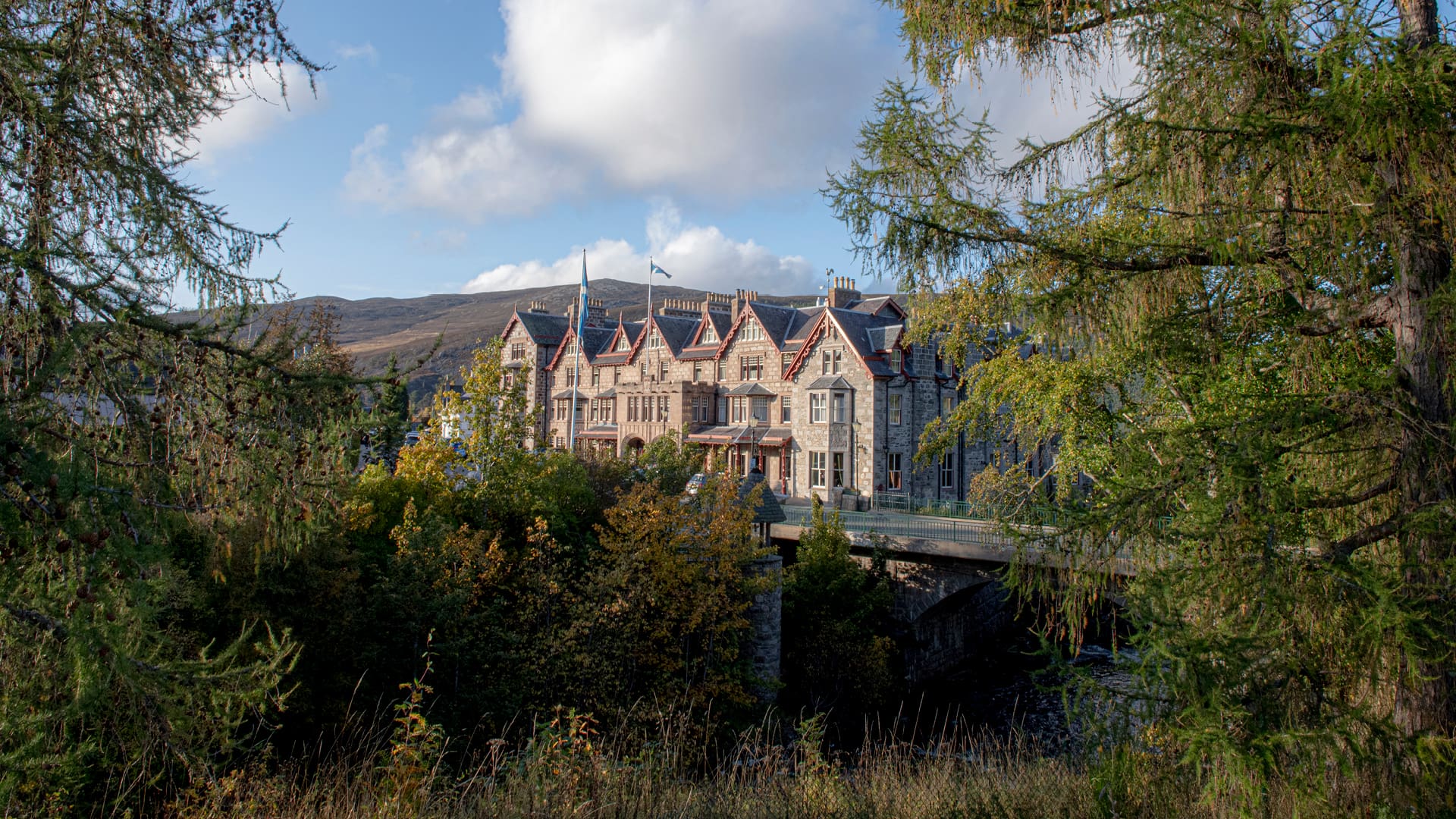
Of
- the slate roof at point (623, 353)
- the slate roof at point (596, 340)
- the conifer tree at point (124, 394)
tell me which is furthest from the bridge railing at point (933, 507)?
the slate roof at point (596, 340)

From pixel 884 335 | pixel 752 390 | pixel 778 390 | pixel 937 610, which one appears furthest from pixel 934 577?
pixel 752 390

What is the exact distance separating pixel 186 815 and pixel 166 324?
16.7 ft

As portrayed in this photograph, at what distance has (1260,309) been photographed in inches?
247

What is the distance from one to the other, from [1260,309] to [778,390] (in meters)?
35.4

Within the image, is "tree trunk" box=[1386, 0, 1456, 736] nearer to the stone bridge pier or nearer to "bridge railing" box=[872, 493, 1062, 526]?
"bridge railing" box=[872, 493, 1062, 526]

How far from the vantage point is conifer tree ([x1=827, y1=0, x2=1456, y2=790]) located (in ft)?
15.6

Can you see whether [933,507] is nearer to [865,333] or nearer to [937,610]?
[937,610]

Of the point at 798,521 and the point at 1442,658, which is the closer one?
the point at 1442,658

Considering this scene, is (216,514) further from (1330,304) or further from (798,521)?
(798,521)

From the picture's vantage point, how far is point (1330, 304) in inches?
225

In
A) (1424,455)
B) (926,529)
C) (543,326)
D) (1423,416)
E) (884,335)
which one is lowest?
(926,529)

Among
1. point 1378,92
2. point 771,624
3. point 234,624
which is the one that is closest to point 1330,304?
point 1378,92

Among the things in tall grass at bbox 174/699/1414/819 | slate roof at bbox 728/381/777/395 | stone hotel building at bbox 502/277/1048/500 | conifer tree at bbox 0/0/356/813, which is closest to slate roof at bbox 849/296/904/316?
stone hotel building at bbox 502/277/1048/500

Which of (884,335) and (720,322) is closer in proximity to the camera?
(884,335)
